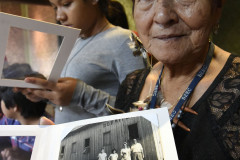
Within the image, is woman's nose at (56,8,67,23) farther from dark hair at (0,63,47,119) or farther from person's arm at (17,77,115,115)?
dark hair at (0,63,47,119)

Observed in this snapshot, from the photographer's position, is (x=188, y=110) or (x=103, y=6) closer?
(x=188, y=110)

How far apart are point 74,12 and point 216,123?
28.5 inches

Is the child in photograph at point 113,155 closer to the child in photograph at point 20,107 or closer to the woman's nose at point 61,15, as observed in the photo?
the woman's nose at point 61,15

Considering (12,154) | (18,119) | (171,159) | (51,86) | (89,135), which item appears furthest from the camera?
(18,119)

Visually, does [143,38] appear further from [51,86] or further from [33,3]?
[33,3]

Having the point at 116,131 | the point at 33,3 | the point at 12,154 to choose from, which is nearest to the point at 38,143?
the point at 12,154

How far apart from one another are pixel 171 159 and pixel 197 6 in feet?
1.01

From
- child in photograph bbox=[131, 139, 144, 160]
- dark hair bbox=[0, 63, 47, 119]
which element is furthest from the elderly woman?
dark hair bbox=[0, 63, 47, 119]

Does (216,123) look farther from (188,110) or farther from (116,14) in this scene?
(116,14)

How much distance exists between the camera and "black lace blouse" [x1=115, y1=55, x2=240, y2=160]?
0.49 m

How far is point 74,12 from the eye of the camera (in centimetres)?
102

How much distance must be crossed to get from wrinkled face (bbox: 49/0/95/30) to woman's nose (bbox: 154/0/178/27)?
555mm

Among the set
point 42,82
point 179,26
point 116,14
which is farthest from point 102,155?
point 116,14

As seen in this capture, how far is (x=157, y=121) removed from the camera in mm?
512
